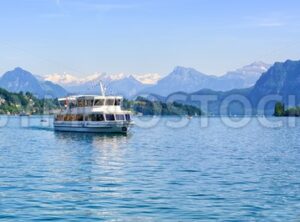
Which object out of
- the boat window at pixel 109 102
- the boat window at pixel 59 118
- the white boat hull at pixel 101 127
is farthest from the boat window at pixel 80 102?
the boat window at pixel 59 118

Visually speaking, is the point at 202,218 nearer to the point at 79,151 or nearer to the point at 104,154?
the point at 104,154

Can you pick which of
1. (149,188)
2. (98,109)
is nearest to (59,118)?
(98,109)

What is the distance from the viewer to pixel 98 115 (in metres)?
111

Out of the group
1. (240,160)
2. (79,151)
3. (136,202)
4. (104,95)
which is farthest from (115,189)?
(104,95)

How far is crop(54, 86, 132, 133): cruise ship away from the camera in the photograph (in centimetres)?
10800

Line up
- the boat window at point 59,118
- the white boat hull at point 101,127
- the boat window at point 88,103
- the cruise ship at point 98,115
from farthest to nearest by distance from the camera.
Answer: the boat window at point 59,118, the boat window at point 88,103, the cruise ship at point 98,115, the white boat hull at point 101,127

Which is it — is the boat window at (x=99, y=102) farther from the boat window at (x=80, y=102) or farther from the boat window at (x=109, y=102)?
the boat window at (x=80, y=102)

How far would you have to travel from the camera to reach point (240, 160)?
62.1m

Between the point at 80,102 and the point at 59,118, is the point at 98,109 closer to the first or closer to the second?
the point at 80,102

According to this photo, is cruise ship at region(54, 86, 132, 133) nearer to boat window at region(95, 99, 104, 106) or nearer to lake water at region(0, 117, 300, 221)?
boat window at region(95, 99, 104, 106)

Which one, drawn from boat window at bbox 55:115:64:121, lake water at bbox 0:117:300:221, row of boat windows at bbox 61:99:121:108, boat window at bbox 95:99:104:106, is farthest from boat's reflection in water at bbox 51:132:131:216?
boat window at bbox 55:115:64:121

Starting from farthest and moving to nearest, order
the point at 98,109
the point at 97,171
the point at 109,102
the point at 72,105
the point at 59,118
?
the point at 59,118
the point at 72,105
the point at 109,102
the point at 98,109
the point at 97,171

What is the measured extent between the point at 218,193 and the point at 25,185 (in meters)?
12.9

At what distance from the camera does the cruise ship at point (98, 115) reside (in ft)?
354
